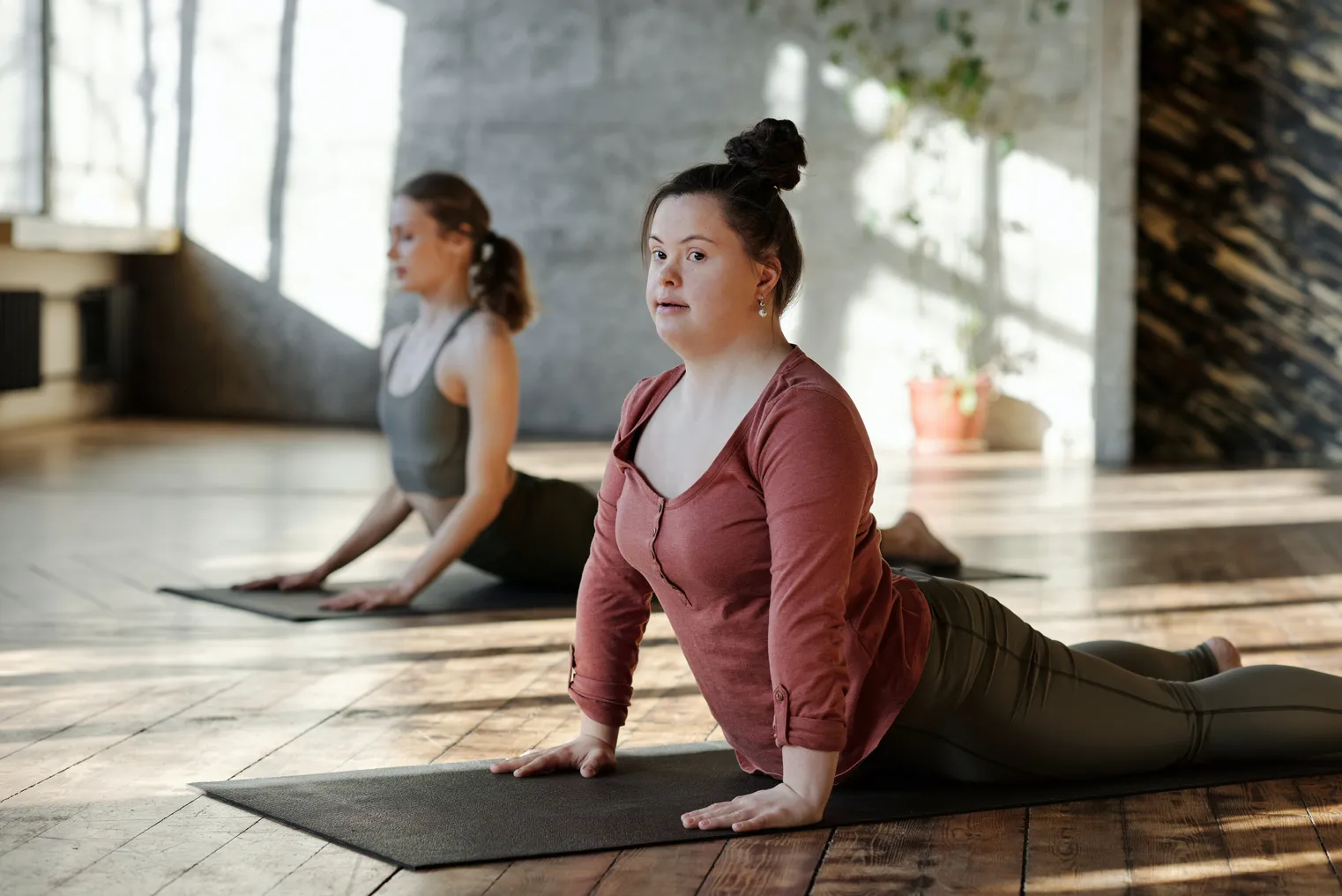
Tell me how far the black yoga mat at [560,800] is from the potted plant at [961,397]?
5.85m

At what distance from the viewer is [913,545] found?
4172 millimetres

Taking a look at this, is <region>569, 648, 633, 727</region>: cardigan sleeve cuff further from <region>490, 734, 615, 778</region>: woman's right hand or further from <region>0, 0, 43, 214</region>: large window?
<region>0, 0, 43, 214</region>: large window

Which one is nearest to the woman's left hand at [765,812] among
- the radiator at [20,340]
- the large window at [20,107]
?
the radiator at [20,340]

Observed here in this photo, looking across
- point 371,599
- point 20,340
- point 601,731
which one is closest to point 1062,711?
point 601,731

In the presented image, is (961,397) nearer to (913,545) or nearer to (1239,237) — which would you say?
(1239,237)

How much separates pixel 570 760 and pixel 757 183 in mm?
822

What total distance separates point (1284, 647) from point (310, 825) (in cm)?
215

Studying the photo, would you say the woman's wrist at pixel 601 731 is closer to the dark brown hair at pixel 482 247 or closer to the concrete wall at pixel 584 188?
the dark brown hair at pixel 482 247

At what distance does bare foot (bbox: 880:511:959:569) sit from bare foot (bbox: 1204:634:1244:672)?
1.53 meters

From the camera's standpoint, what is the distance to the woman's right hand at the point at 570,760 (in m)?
2.30

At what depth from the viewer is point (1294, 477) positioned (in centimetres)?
713

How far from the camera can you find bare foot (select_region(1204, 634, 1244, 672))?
256 cm

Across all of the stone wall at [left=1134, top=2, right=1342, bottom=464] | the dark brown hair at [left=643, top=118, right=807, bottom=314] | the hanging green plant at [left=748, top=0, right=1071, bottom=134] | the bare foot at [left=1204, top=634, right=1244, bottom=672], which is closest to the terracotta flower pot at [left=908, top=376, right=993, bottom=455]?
the stone wall at [left=1134, top=2, right=1342, bottom=464]

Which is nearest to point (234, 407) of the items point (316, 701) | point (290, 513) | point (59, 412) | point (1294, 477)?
point (59, 412)
